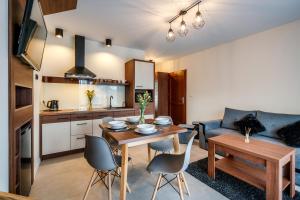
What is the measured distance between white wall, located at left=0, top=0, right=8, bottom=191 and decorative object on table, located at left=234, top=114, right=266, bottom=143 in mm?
3129

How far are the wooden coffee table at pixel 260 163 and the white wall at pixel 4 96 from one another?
2273mm

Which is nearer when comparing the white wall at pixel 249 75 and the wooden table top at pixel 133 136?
the wooden table top at pixel 133 136

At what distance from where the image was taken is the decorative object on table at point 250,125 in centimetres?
274

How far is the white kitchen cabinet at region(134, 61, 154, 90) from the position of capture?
3.89m

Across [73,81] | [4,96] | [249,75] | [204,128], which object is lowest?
[204,128]

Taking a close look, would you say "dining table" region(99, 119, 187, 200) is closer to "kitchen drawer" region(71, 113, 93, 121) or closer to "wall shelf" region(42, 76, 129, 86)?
"kitchen drawer" region(71, 113, 93, 121)

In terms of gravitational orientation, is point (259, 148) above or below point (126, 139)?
below

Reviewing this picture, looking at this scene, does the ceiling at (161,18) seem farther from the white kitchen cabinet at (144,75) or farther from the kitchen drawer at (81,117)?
the kitchen drawer at (81,117)

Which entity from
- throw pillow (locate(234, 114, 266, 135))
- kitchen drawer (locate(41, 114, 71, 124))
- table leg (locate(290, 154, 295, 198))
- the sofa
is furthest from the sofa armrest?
kitchen drawer (locate(41, 114, 71, 124))


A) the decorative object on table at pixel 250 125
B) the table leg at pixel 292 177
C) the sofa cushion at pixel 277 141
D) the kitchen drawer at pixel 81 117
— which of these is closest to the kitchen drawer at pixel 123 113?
the kitchen drawer at pixel 81 117

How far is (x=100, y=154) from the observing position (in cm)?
147

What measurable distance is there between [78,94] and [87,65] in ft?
2.50

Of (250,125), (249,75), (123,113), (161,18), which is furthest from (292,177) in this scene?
(123,113)

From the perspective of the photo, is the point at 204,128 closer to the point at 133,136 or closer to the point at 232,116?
the point at 232,116
